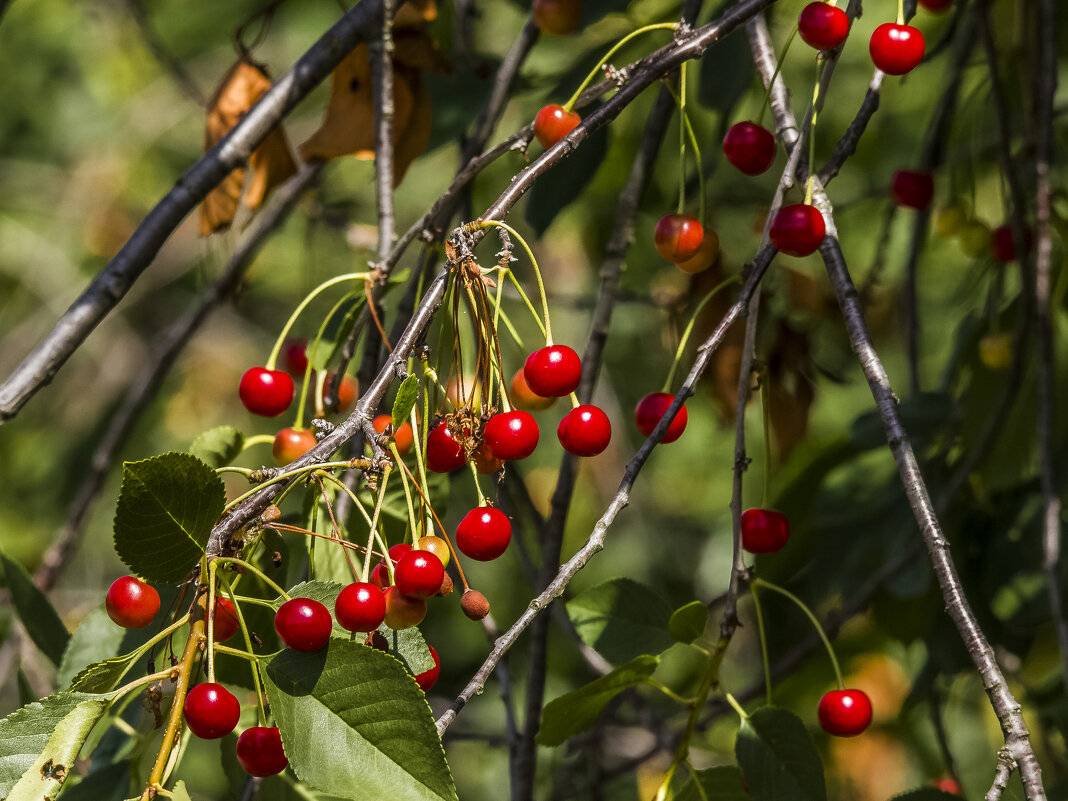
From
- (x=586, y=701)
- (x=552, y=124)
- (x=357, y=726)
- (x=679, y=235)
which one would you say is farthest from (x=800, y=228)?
(x=357, y=726)

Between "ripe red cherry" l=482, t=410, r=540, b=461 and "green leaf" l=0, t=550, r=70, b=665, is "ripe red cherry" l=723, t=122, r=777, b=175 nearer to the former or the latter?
"ripe red cherry" l=482, t=410, r=540, b=461

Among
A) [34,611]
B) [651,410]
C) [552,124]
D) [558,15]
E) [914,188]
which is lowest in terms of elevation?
[34,611]

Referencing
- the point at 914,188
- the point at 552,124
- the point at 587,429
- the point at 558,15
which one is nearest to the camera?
the point at 587,429

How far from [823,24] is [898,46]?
0.30ft

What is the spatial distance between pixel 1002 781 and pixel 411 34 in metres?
1.28

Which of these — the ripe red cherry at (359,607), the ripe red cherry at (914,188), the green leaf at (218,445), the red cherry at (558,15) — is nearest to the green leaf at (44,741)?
the ripe red cherry at (359,607)

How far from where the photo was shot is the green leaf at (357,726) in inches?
29.3

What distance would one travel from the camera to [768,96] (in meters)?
1.20

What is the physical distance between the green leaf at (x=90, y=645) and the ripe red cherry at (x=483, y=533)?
54 centimetres

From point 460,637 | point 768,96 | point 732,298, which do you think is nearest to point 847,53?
point 732,298

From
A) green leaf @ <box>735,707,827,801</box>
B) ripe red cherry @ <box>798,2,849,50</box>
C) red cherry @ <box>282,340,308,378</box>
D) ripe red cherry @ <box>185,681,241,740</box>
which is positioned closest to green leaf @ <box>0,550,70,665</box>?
red cherry @ <box>282,340,308,378</box>

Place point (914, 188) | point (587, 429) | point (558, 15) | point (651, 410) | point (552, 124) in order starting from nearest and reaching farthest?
point (587, 429) < point (552, 124) < point (651, 410) < point (558, 15) < point (914, 188)

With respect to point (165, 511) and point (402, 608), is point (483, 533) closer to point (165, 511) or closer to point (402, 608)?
point (402, 608)

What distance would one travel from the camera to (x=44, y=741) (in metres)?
0.81
